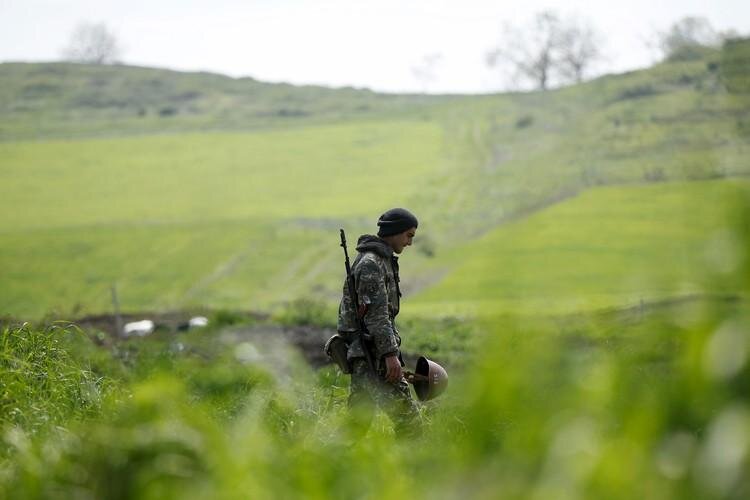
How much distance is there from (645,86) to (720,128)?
12643mm

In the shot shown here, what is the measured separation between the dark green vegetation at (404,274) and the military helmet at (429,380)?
0.66m

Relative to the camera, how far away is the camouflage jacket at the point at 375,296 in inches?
294

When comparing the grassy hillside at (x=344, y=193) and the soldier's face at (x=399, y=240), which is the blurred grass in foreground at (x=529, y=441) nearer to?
the soldier's face at (x=399, y=240)

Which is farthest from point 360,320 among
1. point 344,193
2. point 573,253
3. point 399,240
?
point 344,193

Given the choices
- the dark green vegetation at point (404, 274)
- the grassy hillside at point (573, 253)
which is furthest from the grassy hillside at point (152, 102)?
the grassy hillside at point (573, 253)

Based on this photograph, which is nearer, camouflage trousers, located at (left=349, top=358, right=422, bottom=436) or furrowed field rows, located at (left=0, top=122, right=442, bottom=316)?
camouflage trousers, located at (left=349, top=358, right=422, bottom=436)

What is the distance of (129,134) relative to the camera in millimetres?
61000

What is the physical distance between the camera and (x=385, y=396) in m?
7.45

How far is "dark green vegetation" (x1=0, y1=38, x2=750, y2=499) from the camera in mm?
2844

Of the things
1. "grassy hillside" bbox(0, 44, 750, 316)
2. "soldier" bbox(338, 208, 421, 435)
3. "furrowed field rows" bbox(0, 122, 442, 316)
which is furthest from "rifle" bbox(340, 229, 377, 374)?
"furrowed field rows" bbox(0, 122, 442, 316)

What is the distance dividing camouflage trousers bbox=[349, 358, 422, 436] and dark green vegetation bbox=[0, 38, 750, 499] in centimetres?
15

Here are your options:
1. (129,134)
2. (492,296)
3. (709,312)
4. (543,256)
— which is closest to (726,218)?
(709,312)

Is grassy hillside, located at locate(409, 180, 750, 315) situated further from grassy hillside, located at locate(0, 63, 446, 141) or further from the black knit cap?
grassy hillside, located at locate(0, 63, 446, 141)

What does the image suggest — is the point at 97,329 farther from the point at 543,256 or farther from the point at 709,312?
the point at 709,312
